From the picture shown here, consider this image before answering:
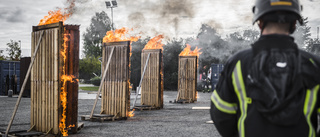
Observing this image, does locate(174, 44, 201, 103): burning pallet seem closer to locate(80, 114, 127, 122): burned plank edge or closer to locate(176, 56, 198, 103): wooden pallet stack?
locate(176, 56, 198, 103): wooden pallet stack

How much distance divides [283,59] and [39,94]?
20.9 ft

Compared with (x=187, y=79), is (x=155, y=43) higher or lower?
higher

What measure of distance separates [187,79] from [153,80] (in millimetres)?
5088

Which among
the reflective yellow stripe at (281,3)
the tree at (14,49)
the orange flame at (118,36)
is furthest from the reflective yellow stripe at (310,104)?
the tree at (14,49)

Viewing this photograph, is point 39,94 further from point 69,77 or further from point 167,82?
point 167,82

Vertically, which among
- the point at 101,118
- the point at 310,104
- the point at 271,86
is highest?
the point at 271,86

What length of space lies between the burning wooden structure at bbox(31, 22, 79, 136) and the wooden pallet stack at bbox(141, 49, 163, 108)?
731 centimetres

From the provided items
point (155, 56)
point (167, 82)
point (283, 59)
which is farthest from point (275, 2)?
point (167, 82)

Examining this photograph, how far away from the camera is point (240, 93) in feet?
6.59

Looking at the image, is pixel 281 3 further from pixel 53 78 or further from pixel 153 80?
pixel 153 80

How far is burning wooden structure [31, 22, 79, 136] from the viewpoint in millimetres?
6957

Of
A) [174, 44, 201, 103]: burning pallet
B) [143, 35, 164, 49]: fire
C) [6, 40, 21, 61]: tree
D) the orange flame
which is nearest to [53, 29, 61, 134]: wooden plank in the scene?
the orange flame

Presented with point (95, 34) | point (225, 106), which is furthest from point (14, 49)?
point (225, 106)

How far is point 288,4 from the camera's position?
1.98m
